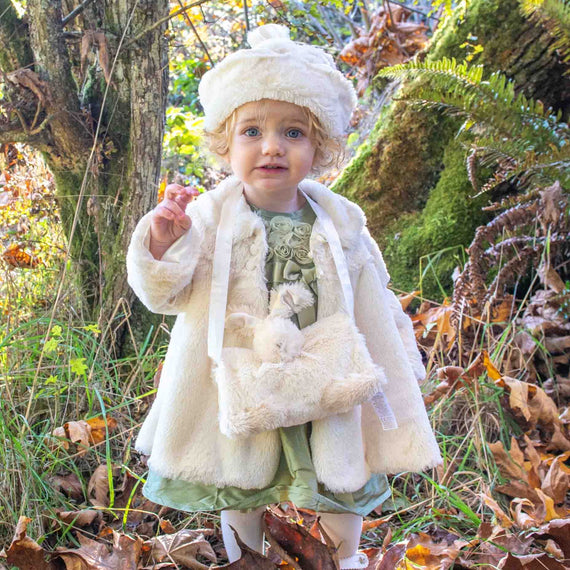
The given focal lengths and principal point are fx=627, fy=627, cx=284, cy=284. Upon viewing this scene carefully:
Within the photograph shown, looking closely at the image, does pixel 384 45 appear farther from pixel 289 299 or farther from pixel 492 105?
pixel 289 299

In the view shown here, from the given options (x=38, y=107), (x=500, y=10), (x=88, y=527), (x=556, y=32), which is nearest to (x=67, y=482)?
(x=88, y=527)

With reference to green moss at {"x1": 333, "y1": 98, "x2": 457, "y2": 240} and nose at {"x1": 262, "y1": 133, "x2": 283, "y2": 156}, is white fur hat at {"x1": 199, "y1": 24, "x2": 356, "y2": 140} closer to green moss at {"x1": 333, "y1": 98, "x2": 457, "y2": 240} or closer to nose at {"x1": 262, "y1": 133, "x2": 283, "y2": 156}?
nose at {"x1": 262, "y1": 133, "x2": 283, "y2": 156}

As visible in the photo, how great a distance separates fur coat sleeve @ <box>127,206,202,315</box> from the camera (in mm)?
1635

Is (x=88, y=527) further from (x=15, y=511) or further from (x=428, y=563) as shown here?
(x=428, y=563)

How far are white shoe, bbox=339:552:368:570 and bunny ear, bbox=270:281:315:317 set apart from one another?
0.76 meters

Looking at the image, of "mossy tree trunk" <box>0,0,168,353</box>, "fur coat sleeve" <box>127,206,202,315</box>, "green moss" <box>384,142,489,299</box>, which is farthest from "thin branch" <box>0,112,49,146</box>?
"green moss" <box>384,142,489,299</box>

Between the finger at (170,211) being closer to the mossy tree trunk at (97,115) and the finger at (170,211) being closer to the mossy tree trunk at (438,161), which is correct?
the mossy tree trunk at (97,115)

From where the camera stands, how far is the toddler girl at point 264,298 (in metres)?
1.67

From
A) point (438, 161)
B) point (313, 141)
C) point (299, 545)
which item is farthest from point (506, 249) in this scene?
point (299, 545)

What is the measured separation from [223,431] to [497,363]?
5.38ft

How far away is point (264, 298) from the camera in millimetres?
1725

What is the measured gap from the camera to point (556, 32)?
2920 mm

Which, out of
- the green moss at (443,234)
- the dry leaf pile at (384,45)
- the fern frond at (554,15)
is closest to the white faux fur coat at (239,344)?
the green moss at (443,234)

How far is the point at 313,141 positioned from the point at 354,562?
4.06 feet
